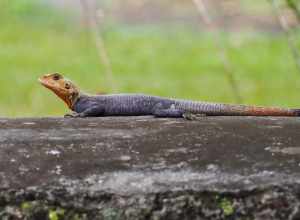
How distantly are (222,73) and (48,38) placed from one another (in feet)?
9.52

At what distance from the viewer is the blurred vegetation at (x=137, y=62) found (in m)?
8.82

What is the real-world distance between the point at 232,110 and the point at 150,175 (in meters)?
1.38

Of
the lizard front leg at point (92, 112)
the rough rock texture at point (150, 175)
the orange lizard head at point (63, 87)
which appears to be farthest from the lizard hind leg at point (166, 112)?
the orange lizard head at point (63, 87)

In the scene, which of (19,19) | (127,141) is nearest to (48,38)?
(19,19)

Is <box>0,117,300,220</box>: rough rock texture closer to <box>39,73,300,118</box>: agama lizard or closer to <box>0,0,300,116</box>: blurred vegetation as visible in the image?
<box>39,73,300,118</box>: agama lizard

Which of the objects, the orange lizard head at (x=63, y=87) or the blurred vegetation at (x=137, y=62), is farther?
the blurred vegetation at (x=137, y=62)

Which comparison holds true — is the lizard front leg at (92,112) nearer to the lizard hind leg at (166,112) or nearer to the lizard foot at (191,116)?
the lizard hind leg at (166,112)

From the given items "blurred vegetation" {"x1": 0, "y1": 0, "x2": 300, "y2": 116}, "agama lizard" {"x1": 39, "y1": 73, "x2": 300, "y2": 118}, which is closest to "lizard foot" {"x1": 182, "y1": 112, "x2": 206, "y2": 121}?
"agama lizard" {"x1": 39, "y1": 73, "x2": 300, "y2": 118}

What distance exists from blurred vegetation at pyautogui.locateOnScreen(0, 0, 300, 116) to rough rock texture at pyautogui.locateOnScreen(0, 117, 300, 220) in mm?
4739

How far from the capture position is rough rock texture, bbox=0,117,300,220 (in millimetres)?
2912

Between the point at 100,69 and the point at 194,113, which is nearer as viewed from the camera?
the point at 194,113

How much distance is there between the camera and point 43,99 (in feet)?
29.2

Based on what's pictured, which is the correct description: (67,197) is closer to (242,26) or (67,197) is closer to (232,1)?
(232,1)

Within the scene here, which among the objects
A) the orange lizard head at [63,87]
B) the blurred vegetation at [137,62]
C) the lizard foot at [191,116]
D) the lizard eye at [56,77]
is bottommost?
the lizard foot at [191,116]
